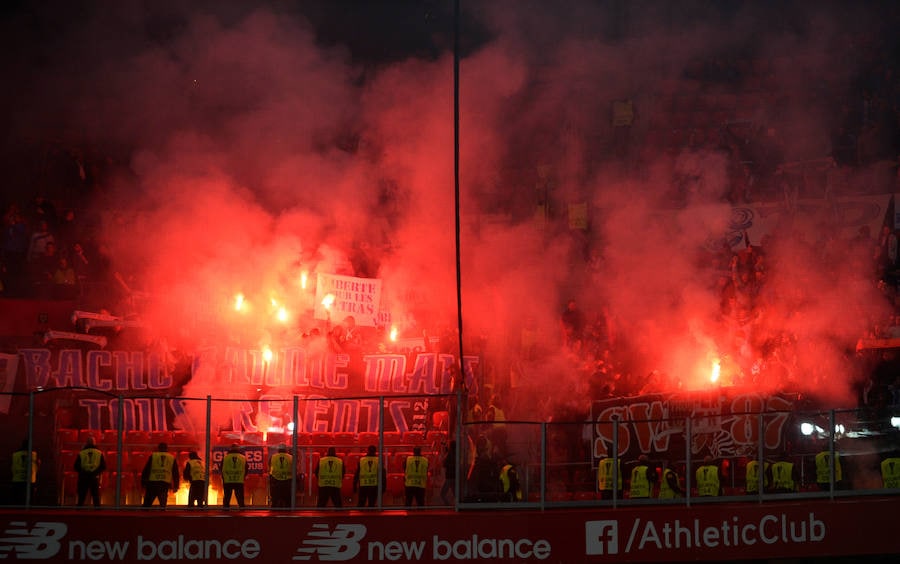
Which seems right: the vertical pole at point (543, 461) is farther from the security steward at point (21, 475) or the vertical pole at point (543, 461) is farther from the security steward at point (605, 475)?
the security steward at point (21, 475)

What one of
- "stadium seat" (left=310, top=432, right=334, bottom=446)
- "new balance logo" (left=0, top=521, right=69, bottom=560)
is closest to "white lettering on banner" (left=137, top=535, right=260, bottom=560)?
"new balance logo" (left=0, top=521, right=69, bottom=560)

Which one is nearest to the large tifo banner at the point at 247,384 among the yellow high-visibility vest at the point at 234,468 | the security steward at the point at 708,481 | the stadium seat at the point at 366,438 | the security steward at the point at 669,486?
the stadium seat at the point at 366,438

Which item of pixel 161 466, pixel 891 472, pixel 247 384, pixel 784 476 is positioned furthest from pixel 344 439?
pixel 891 472

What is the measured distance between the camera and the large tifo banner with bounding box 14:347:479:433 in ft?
50.6

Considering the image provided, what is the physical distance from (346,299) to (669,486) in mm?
7179

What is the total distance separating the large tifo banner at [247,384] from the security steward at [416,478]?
12.3 ft

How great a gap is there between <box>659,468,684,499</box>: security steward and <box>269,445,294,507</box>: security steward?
365 cm

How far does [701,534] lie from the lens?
10.8 meters

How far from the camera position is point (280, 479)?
37.4 ft

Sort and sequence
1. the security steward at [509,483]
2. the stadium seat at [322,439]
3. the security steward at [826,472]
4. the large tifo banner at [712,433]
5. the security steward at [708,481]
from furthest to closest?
1. the stadium seat at [322,439]
2. the large tifo banner at [712,433]
3. the security steward at [826,472]
4. the security steward at [708,481]
5. the security steward at [509,483]

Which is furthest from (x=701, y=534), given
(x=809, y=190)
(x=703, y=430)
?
(x=809, y=190)

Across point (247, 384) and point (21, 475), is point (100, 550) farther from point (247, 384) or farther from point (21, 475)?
point (247, 384)

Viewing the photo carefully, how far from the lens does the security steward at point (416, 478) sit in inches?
452

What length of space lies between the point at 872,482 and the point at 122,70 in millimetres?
13558
